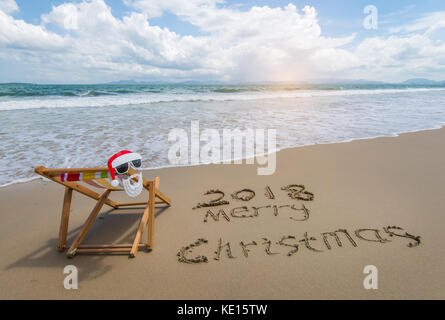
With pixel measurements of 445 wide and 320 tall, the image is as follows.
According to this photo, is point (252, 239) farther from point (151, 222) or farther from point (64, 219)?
point (64, 219)

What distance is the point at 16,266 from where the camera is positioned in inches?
107

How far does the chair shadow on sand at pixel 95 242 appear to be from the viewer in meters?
2.72

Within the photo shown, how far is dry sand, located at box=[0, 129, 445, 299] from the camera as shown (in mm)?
2391

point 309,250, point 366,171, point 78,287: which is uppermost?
point 366,171

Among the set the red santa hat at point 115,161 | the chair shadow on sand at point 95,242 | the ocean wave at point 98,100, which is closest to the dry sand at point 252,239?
the chair shadow on sand at point 95,242

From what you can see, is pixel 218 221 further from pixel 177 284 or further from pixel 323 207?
pixel 323 207

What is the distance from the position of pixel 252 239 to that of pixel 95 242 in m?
2.06

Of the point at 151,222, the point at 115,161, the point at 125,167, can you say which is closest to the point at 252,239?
the point at 151,222

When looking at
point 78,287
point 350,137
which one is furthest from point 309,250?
point 350,137

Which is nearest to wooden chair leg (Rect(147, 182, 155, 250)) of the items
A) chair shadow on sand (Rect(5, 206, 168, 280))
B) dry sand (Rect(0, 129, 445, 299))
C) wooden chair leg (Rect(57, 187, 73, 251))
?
dry sand (Rect(0, 129, 445, 299))

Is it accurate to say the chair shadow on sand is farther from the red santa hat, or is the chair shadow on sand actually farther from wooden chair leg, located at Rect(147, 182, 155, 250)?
the red santa hat

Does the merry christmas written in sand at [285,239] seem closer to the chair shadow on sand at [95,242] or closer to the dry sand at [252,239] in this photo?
the dry sand at [252,239]

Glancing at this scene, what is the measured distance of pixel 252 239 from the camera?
3.04 meters
